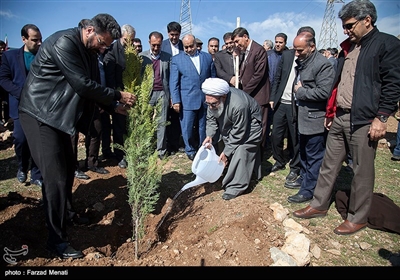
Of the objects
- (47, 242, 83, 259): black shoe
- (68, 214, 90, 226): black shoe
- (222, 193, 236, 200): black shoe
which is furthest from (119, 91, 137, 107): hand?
(222, 193, 236, 200): black shoe

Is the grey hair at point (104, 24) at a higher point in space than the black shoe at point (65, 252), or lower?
higher

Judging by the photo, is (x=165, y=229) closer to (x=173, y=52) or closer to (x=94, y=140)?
(x=94, y=140)

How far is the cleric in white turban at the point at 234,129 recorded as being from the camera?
4.23 metres

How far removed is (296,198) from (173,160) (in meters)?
2.86

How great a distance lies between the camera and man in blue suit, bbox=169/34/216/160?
5.88 metres

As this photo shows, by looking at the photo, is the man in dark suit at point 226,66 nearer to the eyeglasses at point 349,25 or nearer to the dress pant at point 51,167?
the eyeglasses at point 349,25

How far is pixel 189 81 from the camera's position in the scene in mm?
5910

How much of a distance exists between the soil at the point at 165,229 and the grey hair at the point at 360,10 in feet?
8.67

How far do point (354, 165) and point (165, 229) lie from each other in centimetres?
262

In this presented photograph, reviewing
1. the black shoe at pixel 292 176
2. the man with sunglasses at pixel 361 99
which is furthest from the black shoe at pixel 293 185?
the man with sunglasses at pixel 361 99

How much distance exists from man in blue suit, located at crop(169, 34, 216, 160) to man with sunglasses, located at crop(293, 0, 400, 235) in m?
2.88

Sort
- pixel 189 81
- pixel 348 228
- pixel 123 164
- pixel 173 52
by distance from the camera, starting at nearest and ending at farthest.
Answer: pixel 348 228
pixel 123 164
pixel 189 81
pixel 173 52

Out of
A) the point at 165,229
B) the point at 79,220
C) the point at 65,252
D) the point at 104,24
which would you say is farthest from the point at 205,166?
the point at 104,24
